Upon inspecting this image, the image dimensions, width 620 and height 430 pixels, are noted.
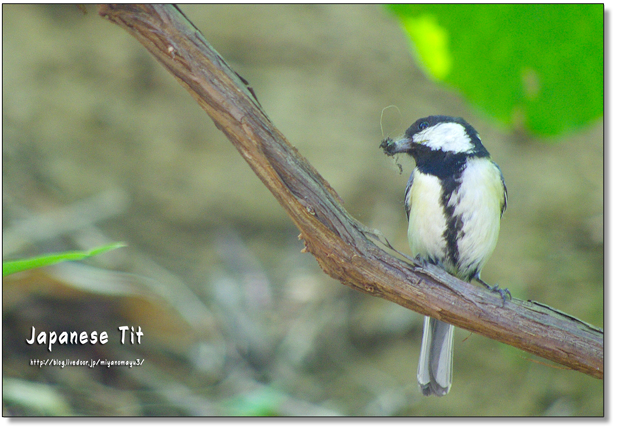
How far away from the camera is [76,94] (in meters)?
2.68

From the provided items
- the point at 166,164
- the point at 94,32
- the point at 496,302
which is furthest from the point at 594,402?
the point at 94,32

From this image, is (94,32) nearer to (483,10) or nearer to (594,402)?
(483,10)

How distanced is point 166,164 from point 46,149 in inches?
23.2

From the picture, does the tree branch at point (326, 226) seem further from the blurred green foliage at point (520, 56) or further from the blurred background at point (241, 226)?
the blurred background at point (241, 226)

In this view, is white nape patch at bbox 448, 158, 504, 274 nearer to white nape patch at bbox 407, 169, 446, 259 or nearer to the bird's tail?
white nape patch at bbox 407, 169, 446, 259

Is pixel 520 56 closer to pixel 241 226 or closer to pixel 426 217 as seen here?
pixel 426 217

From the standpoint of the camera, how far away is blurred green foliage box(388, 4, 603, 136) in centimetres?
97

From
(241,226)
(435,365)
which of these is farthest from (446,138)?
(241,226)

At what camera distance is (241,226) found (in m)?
2.79

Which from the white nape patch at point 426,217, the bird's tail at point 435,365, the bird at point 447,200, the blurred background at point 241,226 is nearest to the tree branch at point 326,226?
the bird at point 447,200

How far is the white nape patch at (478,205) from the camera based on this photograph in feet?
3.99

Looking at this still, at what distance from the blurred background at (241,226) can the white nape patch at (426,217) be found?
844mm

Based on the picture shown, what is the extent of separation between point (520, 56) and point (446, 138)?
0.80 ft

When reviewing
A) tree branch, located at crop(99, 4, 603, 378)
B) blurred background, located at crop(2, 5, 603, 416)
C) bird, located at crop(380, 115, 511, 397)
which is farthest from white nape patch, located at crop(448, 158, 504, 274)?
blurred background, located at crop(2, 5, 603, 416)
